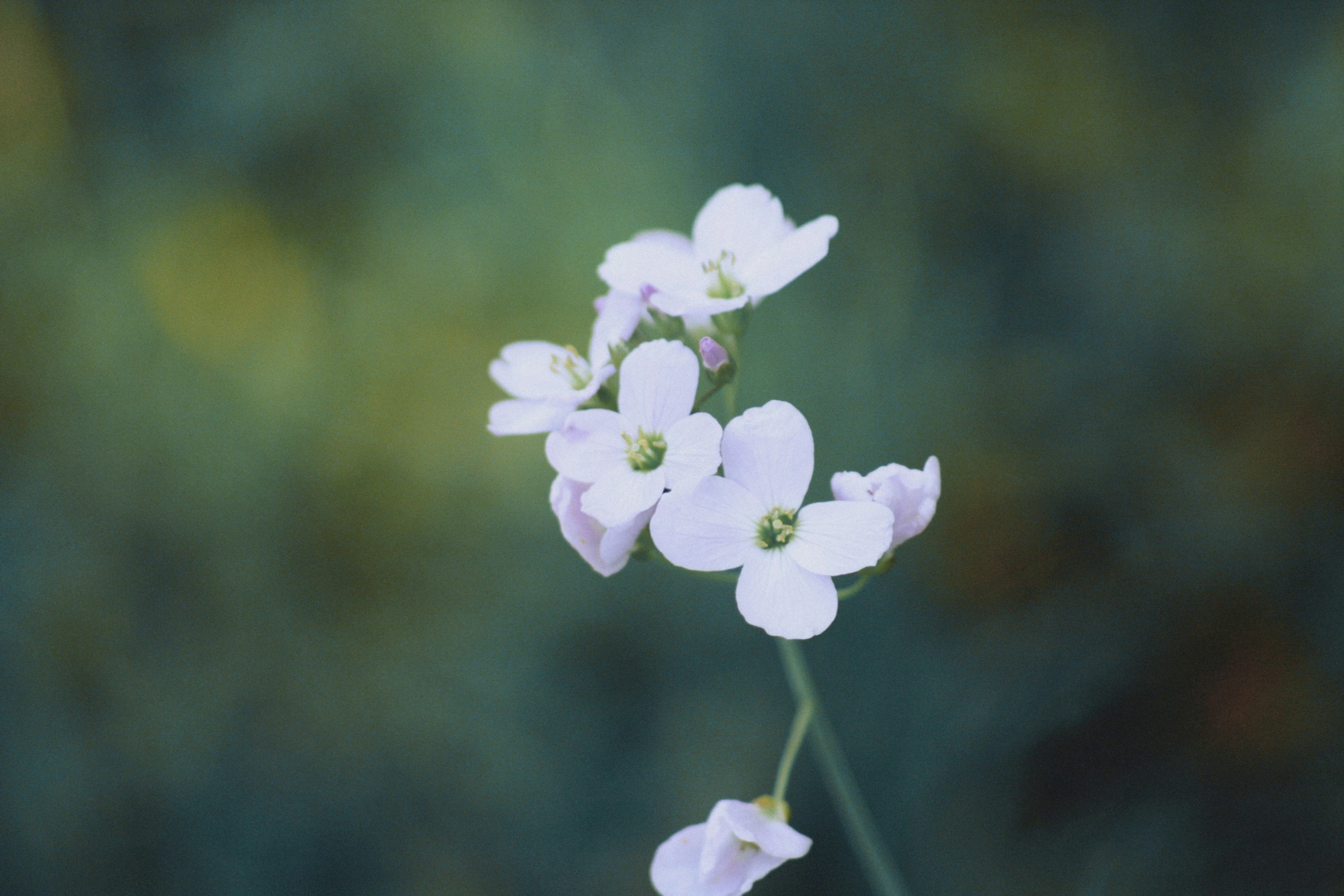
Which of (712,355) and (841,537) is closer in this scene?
(841,537)

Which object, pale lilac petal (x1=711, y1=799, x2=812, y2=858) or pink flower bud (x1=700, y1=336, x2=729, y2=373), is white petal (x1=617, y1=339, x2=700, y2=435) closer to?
pink flower bud (x1=700, y1=336, x2=729, y2=373)

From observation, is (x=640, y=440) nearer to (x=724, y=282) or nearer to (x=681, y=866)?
(x=724, y=282)

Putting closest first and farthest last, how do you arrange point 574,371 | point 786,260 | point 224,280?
1. point 786,260
2. point 574,371
3. point 224,280

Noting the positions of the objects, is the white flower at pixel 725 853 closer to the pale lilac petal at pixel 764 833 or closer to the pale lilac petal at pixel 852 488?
the pale lilac petal at pixel 764 833

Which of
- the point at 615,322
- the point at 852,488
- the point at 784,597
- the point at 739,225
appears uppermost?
the point at 739,225

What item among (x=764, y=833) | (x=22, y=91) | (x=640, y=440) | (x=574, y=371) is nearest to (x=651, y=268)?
(x=574, y=371)

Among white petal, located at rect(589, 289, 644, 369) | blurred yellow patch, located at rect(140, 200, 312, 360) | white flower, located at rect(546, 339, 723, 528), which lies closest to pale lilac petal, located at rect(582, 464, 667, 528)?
white flower, located at rect(546, 339, 723, 528)
